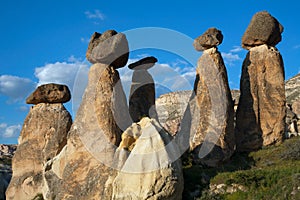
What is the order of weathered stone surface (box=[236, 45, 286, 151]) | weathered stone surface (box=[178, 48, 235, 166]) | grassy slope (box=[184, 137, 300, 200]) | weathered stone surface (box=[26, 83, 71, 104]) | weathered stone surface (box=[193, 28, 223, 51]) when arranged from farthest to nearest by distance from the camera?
weathered stone surface (box=[26, 83, 71, 104])
weathered stone surface (box=[236, 45, 286, 151])
weathered stone surface (box=[193, 28, 223, 51])
weathered stone surface (box=[178, 48, 235, 166])
grassy slope (box=[184, 137, 300, 200])

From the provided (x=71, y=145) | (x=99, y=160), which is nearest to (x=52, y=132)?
(x=71, y=145)

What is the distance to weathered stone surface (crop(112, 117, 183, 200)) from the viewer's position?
1020cm

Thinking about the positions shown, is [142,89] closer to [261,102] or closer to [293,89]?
[261,102]

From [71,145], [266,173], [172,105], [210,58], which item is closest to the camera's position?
[266,173]

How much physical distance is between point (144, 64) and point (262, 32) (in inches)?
235

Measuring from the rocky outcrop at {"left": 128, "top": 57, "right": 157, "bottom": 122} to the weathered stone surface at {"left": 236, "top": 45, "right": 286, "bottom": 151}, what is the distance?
456 centimetres

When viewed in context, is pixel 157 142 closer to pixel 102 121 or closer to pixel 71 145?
pixel 102 121

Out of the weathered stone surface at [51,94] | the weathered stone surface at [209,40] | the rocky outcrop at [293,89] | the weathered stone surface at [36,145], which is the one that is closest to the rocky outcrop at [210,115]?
the weathered stone surface at [209,40]

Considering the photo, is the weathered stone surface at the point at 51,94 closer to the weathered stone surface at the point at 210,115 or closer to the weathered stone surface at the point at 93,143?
the weathered stone surface at the point at 93,143

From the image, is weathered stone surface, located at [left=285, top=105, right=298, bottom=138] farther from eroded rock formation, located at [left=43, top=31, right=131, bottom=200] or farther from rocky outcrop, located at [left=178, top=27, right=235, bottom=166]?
eroded rock formation, located at [left=43, top=31, right=131, bottom=200]

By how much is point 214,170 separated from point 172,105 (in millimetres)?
22143

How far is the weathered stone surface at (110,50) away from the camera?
13594mm

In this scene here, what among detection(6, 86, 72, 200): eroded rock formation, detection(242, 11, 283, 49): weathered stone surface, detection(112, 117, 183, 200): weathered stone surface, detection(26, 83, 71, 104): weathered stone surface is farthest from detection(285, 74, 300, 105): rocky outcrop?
detection(112, 117, 183, 200): weathered stone surface

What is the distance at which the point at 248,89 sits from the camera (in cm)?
1697
